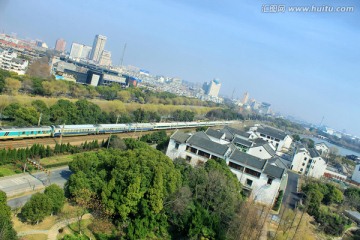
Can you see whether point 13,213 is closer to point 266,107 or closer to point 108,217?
point 108,217

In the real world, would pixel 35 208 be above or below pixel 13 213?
above

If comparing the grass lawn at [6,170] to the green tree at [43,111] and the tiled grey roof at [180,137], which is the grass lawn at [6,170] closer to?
the green tree at [43,111]

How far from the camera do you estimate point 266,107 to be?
7023 inches

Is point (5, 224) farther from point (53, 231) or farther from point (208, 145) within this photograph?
point (208, 145)

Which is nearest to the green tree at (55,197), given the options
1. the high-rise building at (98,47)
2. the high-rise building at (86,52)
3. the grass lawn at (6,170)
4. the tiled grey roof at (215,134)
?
the grass lawn at (6,170)

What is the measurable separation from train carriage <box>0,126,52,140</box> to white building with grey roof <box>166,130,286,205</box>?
37.5 ft

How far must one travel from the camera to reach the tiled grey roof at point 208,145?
27406mm

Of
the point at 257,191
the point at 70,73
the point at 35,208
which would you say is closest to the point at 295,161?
the point at 257,191

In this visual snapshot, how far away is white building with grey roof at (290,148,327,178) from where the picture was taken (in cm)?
4134

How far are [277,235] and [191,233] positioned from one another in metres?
5.89

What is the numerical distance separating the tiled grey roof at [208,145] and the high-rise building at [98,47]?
134 meters

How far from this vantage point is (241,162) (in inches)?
1047

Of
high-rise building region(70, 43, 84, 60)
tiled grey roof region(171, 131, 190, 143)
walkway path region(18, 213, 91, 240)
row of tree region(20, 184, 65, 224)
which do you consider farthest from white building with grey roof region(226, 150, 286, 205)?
high-rise building region(70, 43, 84, 60)

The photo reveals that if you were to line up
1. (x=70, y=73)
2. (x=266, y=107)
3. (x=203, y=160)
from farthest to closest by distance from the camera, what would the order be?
(x=266, y=107), (x=70, y=73), (x=203, y=160)
